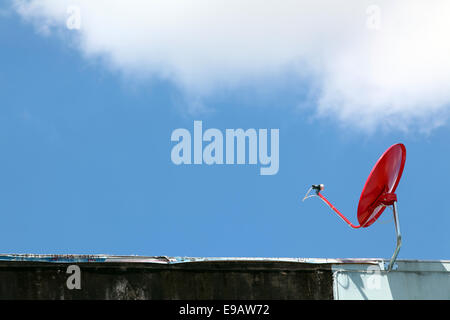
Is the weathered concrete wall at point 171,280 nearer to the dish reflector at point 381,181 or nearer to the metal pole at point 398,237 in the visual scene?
the metal pole at point 398,237

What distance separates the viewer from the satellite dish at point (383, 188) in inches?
585

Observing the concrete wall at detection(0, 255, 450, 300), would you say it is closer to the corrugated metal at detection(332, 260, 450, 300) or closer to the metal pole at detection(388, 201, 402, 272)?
the corrugated metal at detection(332, 260, 450, 300)

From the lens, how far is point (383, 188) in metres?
15.2

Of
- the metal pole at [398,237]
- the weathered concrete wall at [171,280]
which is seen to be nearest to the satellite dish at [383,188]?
the metal pole at [398,237]

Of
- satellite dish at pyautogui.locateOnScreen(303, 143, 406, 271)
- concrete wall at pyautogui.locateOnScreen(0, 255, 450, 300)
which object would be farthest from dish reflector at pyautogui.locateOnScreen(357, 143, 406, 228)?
concrete wall at pyautogui.locateOnScreen(0, 255, 450, 300)

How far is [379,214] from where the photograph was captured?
15.3 metres

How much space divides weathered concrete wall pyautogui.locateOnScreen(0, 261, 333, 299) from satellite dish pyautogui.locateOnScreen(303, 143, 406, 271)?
5.75ft

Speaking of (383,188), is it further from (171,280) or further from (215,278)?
(171,280)

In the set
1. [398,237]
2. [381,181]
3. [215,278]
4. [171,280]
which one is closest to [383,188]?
[381,181]

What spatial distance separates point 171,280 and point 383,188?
6.04m
